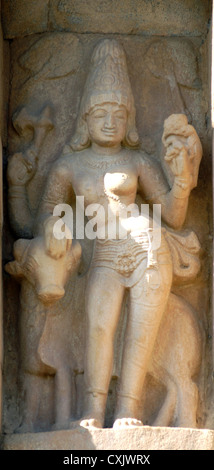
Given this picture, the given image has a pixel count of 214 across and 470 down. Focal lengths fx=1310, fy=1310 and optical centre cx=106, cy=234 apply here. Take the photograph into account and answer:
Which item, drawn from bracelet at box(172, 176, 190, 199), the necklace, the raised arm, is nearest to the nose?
the necklace

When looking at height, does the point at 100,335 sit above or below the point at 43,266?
below

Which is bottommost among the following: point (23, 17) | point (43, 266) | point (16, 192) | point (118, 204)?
point (43, 266)

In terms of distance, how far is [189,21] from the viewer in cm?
888

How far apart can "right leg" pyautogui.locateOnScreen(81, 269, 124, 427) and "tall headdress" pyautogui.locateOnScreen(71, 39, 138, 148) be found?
3.37ft

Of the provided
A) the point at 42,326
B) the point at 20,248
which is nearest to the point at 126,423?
the point at 42,326

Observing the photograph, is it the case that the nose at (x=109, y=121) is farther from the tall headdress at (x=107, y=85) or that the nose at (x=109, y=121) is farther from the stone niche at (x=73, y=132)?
the stone niche at (x=73, y=132)

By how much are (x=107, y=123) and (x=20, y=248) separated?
101cm

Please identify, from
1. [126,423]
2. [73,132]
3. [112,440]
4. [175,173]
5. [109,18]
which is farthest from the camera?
[109,18]

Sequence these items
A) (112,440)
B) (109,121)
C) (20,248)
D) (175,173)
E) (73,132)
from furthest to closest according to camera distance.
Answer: (73,132), (109,121), (175,173), (20,248), (112,440)

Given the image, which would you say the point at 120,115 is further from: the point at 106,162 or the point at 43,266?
the point at 43,266

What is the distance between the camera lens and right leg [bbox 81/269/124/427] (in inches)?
316

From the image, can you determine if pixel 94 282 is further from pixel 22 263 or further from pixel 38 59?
pixel 38 59

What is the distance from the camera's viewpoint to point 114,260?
823 centimetres

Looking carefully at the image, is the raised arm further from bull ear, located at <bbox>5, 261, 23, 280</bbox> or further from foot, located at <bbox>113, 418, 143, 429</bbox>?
foot, located at <bbox>113, 418, 143, 429</bbox>
